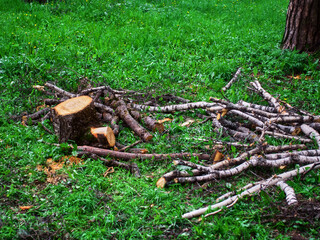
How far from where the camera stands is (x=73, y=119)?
4.17 m

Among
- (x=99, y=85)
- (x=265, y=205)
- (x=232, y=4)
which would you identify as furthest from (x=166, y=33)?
(x=265, y=205)

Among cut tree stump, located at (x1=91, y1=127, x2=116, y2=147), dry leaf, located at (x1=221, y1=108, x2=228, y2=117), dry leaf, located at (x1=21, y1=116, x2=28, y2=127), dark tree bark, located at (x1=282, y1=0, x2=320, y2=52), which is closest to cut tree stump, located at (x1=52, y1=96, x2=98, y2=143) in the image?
cut tree stump, located at (x1=91, y1=127, x2=116, y2=147)

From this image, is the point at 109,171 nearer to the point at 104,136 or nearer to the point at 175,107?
the point at 104,136

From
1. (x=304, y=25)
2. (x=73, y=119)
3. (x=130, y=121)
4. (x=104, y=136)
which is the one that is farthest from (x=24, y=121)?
(x=304, y=25)

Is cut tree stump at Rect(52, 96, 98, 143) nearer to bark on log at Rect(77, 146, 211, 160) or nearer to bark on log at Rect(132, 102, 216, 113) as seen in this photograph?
bark on log at Rect(77, 146, 211, 160)

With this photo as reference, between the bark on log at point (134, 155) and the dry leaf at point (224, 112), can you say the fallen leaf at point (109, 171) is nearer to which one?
the bark on log at point (134, 155)

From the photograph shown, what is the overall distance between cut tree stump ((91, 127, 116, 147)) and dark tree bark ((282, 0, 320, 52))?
15.0 feet

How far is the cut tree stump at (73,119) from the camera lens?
Answer: 4168 mm

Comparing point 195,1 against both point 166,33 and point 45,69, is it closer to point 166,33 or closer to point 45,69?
point 166,33

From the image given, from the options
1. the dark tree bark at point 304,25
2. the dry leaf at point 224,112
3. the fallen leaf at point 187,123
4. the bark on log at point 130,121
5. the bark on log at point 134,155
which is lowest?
the bark on log at point 134,155

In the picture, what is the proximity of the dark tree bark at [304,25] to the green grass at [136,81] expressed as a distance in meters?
0.31

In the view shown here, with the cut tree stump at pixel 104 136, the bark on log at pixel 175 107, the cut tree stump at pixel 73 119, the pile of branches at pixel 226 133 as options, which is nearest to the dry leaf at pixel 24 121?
the pile of branches at pixel 226 133

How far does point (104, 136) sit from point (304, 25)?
Result: 4872 mm

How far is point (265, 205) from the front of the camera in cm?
313
